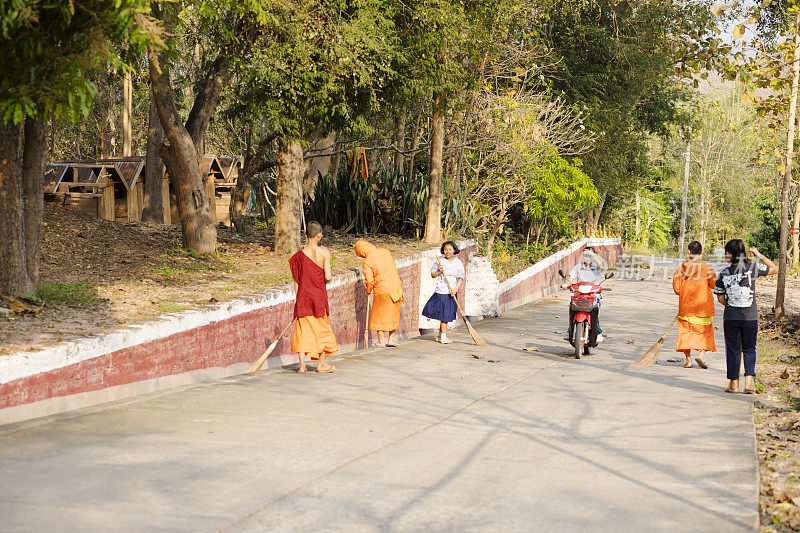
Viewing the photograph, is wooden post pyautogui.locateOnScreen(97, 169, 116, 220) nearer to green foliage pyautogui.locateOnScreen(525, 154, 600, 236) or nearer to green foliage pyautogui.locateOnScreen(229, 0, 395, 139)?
green foliage pyautogui.locateOnScreen(525, 154, 600, 236)

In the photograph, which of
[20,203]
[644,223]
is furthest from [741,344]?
[644,223]

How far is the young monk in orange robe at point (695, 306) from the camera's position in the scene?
12266mm

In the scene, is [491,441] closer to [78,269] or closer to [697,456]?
[697,456]

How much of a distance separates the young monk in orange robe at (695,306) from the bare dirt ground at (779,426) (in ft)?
2.86

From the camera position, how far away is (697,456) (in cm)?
671

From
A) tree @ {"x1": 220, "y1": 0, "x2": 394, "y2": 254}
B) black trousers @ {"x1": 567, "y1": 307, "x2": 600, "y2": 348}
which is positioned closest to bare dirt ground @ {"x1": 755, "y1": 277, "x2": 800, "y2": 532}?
black trousers @ {"x1": 567, "y1": 307, "x2": 600, "y2": 348}

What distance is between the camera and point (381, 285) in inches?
530

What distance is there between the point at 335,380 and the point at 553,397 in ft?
8.15

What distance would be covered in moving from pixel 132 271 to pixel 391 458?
24.4ft

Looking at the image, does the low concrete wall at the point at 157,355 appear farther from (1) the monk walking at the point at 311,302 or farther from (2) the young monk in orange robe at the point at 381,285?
(1) the monk walking at the point at 311,302

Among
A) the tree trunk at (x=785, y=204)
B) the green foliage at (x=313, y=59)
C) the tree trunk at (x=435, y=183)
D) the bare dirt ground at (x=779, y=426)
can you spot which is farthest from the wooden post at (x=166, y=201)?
the bare dirt ground at (x=779, y=426)

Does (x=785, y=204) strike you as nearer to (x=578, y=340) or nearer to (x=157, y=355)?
(x=578, y=340)

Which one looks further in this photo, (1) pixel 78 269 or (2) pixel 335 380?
(1) pixel 78 269

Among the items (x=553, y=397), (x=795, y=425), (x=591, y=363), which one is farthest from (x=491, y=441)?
(x=591, y=363)
